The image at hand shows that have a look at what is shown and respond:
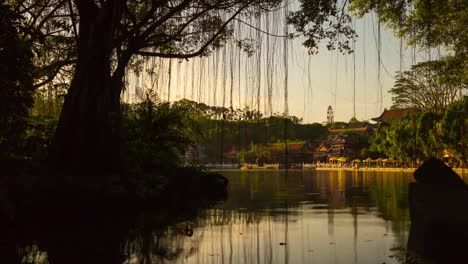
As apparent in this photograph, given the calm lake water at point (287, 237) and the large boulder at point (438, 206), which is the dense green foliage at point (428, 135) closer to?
the calm lake water at point (287, 237)

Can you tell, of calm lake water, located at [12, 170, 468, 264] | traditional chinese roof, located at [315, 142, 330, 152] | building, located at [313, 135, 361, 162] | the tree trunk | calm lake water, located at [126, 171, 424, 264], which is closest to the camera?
calm lake water, located at [12, 170, 468, 264]

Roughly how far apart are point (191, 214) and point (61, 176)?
113 inches

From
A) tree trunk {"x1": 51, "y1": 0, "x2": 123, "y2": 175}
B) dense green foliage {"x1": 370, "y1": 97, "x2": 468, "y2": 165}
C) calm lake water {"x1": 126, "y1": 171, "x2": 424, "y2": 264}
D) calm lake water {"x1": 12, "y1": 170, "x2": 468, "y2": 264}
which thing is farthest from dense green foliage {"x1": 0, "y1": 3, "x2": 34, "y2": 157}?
dense green foliage {"x1": 370, "y1": 97, "x2": 468, "y2": 165}

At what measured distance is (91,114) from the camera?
11.6 metres

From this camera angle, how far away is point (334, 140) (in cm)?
8550

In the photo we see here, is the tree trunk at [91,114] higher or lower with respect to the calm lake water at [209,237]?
higher

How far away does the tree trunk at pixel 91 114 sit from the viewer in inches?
452

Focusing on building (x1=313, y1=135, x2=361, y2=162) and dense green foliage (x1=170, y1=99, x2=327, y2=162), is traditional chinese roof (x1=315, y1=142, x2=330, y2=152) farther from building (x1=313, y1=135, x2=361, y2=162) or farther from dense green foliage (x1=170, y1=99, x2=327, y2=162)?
dense green foliage (x1=170, y1=99, x2=327, y2=162)

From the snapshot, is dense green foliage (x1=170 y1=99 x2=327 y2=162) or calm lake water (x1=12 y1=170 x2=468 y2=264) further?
dense green foliage (x1=170 y1=99 x2=327 y2=162)

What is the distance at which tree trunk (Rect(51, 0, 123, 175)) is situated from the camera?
11484 mm

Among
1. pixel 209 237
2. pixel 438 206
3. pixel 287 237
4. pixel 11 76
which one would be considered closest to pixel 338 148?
pixel 438 206

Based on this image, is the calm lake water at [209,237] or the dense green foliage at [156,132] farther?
the dense green foliage at [156,132]

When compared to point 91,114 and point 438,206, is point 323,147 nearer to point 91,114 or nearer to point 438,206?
point 91,114

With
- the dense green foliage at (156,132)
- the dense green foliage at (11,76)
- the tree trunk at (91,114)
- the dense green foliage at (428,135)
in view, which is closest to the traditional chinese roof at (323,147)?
the dense green foliage at (428,135)
